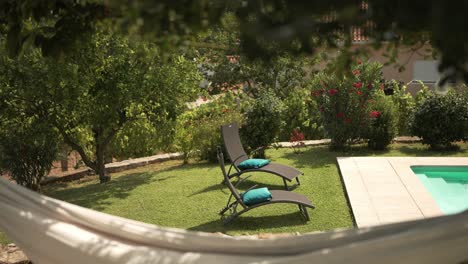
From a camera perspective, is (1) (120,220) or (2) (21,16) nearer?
(2) (21,16)

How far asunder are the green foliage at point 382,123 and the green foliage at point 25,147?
259 inches

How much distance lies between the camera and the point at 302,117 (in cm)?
1259

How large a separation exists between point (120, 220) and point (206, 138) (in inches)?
301

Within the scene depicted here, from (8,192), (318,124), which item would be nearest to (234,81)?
(318,124)

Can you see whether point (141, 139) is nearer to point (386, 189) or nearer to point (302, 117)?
point (302, 117)

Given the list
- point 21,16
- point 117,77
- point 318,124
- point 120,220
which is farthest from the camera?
point 318,124

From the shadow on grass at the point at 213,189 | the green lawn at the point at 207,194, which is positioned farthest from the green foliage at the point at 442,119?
the shadow on grass at the point at 213,189

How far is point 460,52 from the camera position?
135cm

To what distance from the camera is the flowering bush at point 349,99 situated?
36.6 ft

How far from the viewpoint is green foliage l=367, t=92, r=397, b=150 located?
11391mm

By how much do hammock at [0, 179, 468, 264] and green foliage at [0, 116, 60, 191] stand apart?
4672mm

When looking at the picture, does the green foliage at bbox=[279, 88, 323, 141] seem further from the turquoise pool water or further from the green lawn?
the turquoise pool water

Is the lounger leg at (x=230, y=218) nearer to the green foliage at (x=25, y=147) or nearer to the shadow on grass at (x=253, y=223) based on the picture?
the shadow on grass at (x=253, y=223)

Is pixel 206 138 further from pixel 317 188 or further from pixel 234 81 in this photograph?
pixel 234 81
